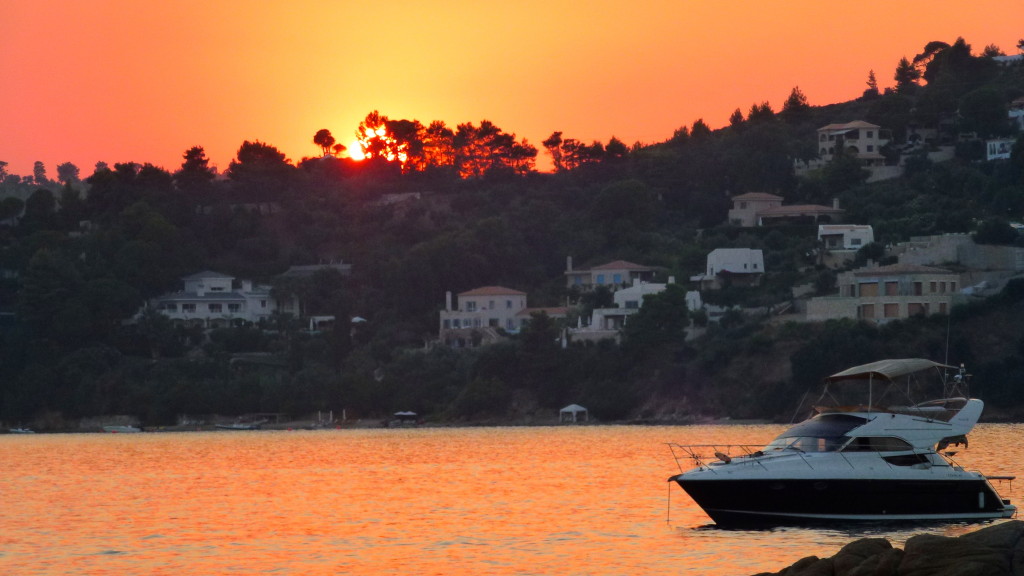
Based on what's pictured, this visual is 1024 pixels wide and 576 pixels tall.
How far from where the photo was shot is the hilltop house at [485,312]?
134m

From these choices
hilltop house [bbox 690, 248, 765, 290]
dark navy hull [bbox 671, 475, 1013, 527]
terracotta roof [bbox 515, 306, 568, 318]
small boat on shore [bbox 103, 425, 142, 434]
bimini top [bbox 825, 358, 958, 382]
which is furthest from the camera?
terracotta roof [bbox 515, 306, 568, 318]

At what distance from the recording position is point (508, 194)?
173 m

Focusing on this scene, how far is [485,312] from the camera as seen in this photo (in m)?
136

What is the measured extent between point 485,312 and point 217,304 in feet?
81.7

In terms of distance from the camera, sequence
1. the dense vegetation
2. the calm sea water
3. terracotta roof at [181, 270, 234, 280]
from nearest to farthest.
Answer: the calm sea water, the dense vegetation, terracotta roof at [181, 270, 234, 280]

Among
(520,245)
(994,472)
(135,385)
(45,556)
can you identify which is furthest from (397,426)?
(45,556)

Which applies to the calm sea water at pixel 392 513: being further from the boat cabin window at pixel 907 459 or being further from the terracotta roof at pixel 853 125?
the terracotta roof at pixel 853 125

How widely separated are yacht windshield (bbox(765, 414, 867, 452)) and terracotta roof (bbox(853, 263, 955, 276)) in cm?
7142

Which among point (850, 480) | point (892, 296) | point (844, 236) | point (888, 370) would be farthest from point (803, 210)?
point (850, 480)

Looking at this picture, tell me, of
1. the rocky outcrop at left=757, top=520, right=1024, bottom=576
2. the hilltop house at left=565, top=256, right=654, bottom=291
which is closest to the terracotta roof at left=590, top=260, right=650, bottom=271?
the hilltop house at left=565, top=256, right=654, bottom=291

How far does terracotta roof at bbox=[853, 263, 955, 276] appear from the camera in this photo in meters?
112

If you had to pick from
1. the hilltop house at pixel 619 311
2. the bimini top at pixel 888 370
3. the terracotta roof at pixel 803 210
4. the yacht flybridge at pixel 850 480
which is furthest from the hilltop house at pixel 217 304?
the yacht flybridge at pixel 850 480

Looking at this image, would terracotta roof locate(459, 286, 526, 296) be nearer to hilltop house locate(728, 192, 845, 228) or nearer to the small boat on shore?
hilltop house locate(728, 192, 845, 228)

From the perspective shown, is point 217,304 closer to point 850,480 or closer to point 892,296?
point 892,296
